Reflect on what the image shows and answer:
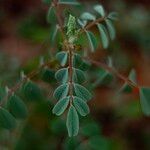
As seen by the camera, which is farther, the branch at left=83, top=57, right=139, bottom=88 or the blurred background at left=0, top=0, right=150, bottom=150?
the blurred background at left=0, top=0, right=150, bottom=150

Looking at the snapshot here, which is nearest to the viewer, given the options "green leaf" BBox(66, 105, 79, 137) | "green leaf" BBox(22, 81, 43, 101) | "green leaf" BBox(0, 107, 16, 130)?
"green leaf" BBox(66, 105, 79, 137)

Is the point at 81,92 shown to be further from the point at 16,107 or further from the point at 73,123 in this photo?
the point at 16,107

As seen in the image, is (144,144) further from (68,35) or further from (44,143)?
(68,35)

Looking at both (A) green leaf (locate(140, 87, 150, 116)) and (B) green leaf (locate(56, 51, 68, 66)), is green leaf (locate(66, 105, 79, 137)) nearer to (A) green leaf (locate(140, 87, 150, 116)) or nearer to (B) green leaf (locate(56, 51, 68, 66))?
(B) green leaf (locate(56, 51, 68, 66))

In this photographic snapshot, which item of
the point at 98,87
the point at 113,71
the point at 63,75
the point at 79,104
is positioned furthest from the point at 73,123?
the point at 98,87

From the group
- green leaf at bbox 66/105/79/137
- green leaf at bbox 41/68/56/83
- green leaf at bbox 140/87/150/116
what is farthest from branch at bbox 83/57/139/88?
green leaf at bbox 66/105/79/137

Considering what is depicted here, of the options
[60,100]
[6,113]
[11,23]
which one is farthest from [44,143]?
[11,23]
